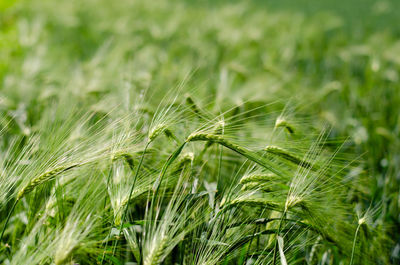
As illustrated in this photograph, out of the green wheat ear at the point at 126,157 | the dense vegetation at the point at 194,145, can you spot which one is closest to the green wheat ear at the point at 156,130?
the dense vegetation at the point at 194,145

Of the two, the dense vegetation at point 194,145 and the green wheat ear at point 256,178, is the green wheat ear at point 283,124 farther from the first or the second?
the green wheat ear at point 256,178

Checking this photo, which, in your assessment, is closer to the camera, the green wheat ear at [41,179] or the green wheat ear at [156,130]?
the green wheat ear at [41,179]

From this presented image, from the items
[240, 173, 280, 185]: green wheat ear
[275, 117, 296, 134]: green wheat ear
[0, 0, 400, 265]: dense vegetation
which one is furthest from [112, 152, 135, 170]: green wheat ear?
[275, 117, 296, 134]: green wheat ear

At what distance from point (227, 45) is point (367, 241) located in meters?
3.92

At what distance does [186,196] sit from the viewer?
1376 mm

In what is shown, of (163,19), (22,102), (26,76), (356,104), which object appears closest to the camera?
(22,102)

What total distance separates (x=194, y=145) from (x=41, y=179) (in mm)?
606

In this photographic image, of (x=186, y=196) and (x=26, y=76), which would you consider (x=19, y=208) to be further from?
(x=26, y=76)

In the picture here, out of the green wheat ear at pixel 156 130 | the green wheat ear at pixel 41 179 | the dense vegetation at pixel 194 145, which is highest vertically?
the green wheat ear at pixel 41 179

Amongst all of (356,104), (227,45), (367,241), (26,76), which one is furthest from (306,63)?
(367,241)

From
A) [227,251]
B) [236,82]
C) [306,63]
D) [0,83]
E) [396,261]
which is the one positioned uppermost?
[0,83]

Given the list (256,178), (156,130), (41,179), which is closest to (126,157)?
(156,130)

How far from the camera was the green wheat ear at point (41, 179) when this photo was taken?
1200 millimetres

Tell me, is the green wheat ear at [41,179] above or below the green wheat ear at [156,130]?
above
